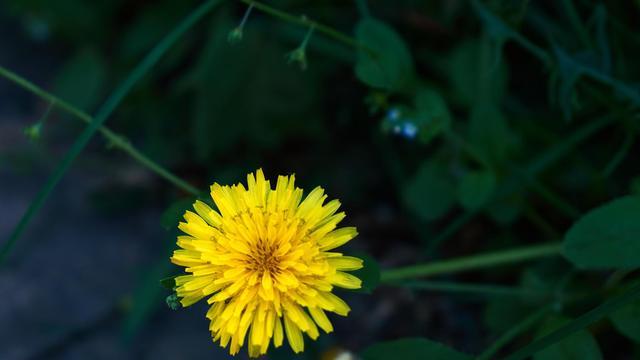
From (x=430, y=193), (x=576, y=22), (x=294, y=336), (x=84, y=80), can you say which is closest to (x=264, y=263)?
(x=294, y=336)

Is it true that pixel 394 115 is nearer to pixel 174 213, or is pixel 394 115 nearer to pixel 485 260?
pixel 485 260

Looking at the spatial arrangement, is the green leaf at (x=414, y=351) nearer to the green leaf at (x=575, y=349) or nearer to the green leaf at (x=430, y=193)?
the green leaf at (x=575, y=349)

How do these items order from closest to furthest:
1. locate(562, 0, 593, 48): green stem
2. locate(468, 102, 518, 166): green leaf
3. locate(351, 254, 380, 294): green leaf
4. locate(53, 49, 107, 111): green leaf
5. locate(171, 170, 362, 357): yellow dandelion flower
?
locate(171, 170, 362, 357): yellow dandelion flower
locate(351, 254, 380, 294): green leaf
locate(562, 0, 593, 48): green stem
locate(468, 102, 518, 166): green leaf
locate(53, 49, 107, 111): green leaf

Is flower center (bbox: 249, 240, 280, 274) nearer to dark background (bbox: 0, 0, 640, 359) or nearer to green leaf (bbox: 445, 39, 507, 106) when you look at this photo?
dark background (bbox: 0, 0, 640, 359)

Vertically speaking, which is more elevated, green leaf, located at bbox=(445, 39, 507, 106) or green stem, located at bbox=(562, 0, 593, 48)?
green leaf, located at bbox=(445, 39, 507, 106)

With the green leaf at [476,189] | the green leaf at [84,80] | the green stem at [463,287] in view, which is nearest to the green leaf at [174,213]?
the green stem at [463,287]

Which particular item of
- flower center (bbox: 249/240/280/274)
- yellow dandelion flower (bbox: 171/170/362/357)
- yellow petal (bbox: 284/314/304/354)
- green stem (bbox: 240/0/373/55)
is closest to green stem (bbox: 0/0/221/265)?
green stem (bbox: 240/0/373/55)
